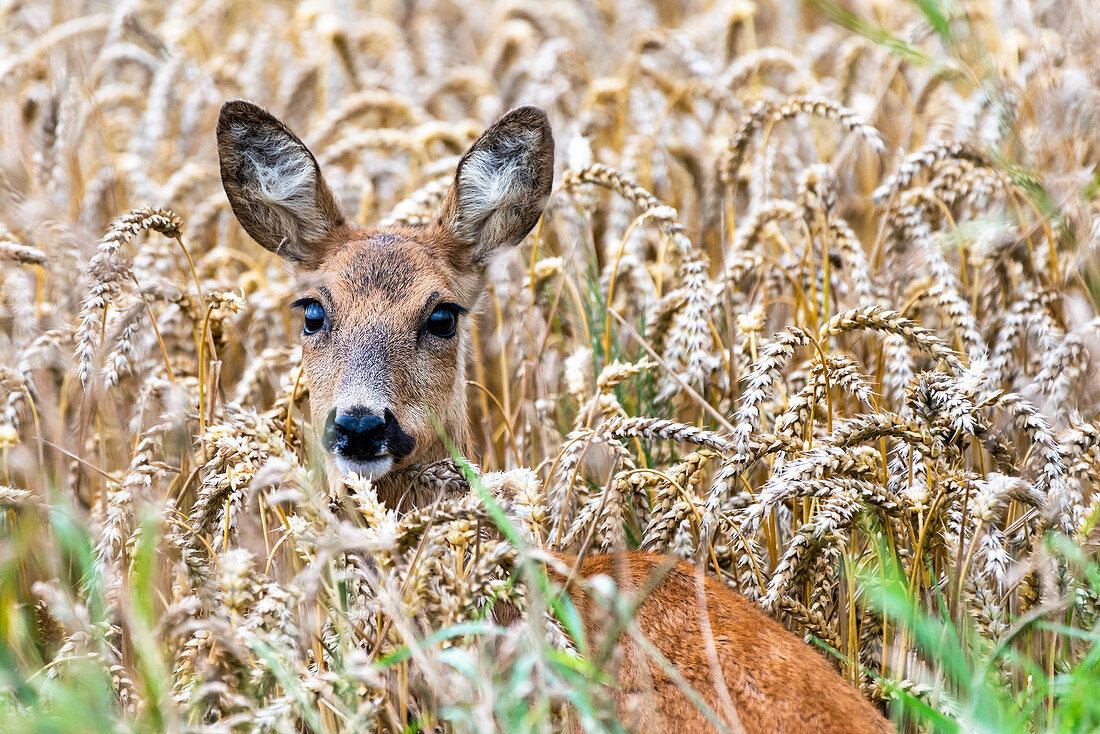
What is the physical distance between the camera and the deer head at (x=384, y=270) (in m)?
4.21

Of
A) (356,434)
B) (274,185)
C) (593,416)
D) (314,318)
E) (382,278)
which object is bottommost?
(356,434)

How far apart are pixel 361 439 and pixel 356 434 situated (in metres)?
0.03

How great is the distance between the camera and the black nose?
398 cm

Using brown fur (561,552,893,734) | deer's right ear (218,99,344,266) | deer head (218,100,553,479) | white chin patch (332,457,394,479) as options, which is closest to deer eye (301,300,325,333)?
deer head (218,100,553,479)

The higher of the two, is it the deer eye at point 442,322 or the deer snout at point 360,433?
the deer eye at point 442,322

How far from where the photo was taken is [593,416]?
4.43 meters

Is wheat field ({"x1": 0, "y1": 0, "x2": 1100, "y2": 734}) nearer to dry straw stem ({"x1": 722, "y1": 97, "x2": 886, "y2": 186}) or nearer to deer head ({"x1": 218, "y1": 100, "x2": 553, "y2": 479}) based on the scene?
dry straw stem ({"x1": 722, "y1": 97, "x2": 886, "y2": 186})

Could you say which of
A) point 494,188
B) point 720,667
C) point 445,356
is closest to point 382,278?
point 445,356

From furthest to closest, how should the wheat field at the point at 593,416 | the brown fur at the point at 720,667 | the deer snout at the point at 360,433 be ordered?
the deer snout at the point at 360,433
the brown fur at the point at 720,667
the wheat field at the point at 593,416

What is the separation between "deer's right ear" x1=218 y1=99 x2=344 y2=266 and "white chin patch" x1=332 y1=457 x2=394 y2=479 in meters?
1.23

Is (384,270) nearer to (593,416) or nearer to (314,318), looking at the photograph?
(314,318)

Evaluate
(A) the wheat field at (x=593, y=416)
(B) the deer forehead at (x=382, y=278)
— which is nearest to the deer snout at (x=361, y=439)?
(A) the wheat field at (x=593, y=416)

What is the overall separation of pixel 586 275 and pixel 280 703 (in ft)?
10.3

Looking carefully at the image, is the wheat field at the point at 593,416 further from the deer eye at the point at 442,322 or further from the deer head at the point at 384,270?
the deer eye at the point at 442,322
